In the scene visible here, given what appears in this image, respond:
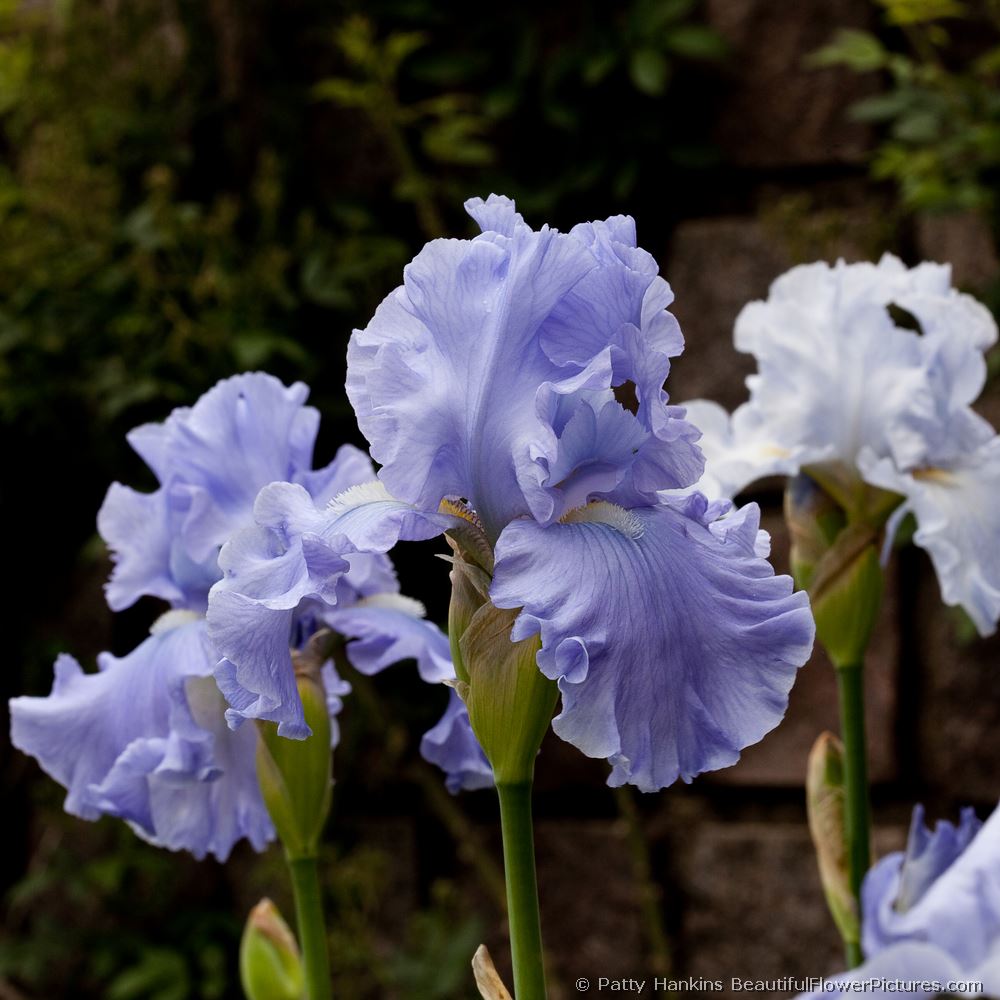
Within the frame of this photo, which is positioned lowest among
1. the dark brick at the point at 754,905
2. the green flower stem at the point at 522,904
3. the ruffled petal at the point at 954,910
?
the dark brick at the point at 754,905

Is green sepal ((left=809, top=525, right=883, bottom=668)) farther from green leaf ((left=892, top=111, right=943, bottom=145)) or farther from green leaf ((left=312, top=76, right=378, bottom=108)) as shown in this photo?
green leaf ((left=312, top=76, right=378, bottom=108))

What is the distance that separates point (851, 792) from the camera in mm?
746

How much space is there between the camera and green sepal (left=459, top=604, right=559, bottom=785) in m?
0.48

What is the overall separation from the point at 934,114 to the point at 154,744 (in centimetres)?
125

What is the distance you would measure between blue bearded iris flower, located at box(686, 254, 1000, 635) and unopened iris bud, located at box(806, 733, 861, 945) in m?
0.12

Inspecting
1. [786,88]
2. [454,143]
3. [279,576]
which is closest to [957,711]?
[786,88]

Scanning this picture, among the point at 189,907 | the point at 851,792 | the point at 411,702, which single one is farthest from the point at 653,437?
the point at 189,907

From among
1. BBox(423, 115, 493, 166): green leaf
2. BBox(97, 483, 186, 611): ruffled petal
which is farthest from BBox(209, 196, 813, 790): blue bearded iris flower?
BBox(423, 115, 493, 166): green leaf

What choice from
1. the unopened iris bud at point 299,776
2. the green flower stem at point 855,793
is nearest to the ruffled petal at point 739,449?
the green flower stem at point 855,793

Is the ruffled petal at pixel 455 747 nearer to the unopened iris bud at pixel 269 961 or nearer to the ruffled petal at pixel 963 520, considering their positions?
the unopened iris bud at pixel 269 961

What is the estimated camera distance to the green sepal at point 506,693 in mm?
481

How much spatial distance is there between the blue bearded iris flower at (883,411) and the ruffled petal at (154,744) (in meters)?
0.30

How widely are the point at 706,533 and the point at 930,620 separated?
4.04 ft

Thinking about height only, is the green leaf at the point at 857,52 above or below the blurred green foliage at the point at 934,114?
above
